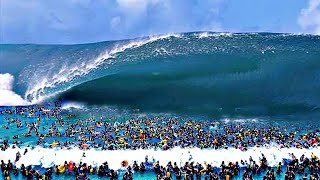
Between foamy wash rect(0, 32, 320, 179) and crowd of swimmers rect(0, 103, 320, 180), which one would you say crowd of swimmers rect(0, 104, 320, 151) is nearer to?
crowd of swimmers rect(0, 103, 320, 180)

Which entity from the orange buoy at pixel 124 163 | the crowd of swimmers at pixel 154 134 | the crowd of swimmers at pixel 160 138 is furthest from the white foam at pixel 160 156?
the crowd of swimmers at pixel 154 134

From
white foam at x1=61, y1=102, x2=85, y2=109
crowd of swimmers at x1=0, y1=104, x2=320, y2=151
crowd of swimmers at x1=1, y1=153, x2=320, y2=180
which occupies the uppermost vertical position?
white foam at x1=61, y1=102, x2=85, y2=109

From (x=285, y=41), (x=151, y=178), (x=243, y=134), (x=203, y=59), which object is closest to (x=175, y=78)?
(x=203, y=59)

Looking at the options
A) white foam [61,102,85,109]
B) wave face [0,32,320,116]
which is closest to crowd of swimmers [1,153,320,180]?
wave face [0,32,320,116]

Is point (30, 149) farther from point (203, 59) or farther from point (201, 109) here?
point (203, 59)

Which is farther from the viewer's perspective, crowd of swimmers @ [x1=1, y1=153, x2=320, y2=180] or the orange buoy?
the orange buoy

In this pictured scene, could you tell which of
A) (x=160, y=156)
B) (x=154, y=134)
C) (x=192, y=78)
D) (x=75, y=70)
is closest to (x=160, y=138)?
(x=154, y=134)

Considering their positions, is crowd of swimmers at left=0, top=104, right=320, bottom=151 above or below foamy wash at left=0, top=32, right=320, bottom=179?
below
